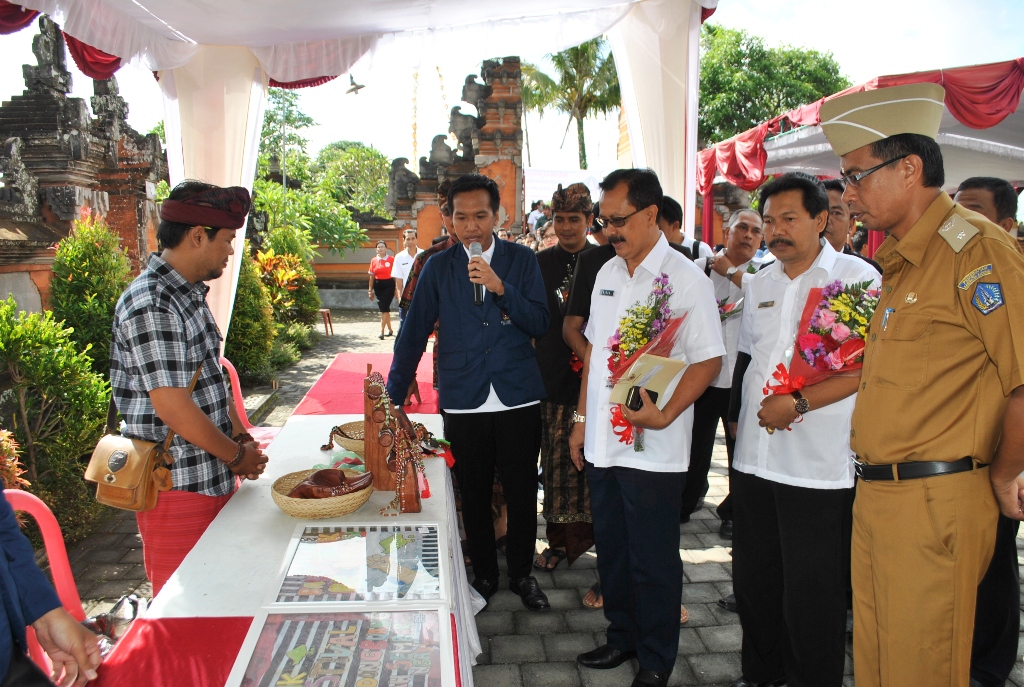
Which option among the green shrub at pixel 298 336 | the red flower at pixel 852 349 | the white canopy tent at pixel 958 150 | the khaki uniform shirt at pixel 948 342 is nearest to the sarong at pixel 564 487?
the red flower at pixel 852 349

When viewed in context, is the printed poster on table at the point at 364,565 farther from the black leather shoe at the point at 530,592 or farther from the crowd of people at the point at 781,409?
the black leather shoe at the point at 530,592

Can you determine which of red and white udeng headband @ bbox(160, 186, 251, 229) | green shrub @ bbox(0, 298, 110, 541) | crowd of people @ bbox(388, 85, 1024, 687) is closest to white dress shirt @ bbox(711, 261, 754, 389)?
crowd of people @ bbox(388, 85, 1024, 687)

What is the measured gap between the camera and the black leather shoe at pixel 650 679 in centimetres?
250

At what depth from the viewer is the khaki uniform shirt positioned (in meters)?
1.51

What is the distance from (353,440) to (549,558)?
148 cm

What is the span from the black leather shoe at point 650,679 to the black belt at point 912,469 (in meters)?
1.20

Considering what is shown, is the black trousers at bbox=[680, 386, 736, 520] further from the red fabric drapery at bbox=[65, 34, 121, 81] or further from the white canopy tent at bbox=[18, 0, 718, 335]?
the red fabric drapery at bbox=[65, 34, 121, 81]

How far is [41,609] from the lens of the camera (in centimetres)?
134

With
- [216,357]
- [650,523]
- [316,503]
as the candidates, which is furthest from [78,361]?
[650,523]

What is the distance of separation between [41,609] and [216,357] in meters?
1.14

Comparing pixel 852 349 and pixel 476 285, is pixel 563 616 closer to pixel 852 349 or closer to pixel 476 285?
pixel 476 285

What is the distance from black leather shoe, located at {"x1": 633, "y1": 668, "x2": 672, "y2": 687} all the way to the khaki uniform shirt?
1287 millimetres

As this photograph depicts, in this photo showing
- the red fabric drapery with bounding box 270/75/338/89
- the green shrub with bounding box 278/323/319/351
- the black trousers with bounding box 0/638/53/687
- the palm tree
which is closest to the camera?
the black trousers with bounding box 0/638/53/687

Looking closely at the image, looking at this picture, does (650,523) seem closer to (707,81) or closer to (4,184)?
(4,184)
